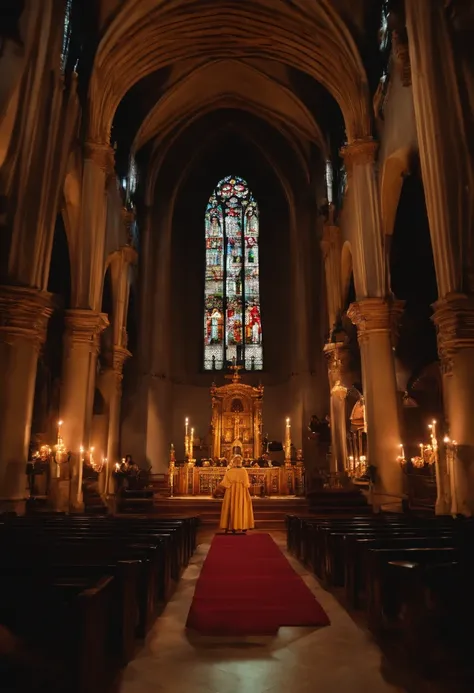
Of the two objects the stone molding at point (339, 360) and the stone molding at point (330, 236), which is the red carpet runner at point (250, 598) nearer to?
the stone molding at point (339, 360)

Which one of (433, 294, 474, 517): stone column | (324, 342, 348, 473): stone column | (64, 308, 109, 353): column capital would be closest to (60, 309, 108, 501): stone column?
(64, 308, 109, 353): column capital

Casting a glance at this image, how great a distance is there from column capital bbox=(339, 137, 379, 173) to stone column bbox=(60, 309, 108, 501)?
9125 millimetres

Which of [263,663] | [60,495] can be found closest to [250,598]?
[263,663]

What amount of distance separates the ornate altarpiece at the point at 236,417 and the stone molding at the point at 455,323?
13955 mm

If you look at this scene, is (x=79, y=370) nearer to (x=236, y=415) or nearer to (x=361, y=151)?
(x=236, y=415)

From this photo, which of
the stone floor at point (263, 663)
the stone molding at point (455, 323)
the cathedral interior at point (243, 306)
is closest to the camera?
the stone floor at point (263, 663)

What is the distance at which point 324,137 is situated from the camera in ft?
77.3

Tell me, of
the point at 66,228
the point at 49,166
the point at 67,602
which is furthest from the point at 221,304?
the point at 67,602

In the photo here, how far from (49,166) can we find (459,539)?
36.6 feet

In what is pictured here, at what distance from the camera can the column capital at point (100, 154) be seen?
17.0 meters

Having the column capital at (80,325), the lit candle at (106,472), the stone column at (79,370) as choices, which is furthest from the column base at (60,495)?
the lit candle at (106,472)

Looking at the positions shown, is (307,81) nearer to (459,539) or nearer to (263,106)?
A: (263,106)

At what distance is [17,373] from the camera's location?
11125mm

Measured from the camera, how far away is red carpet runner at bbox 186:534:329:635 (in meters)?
5.13
